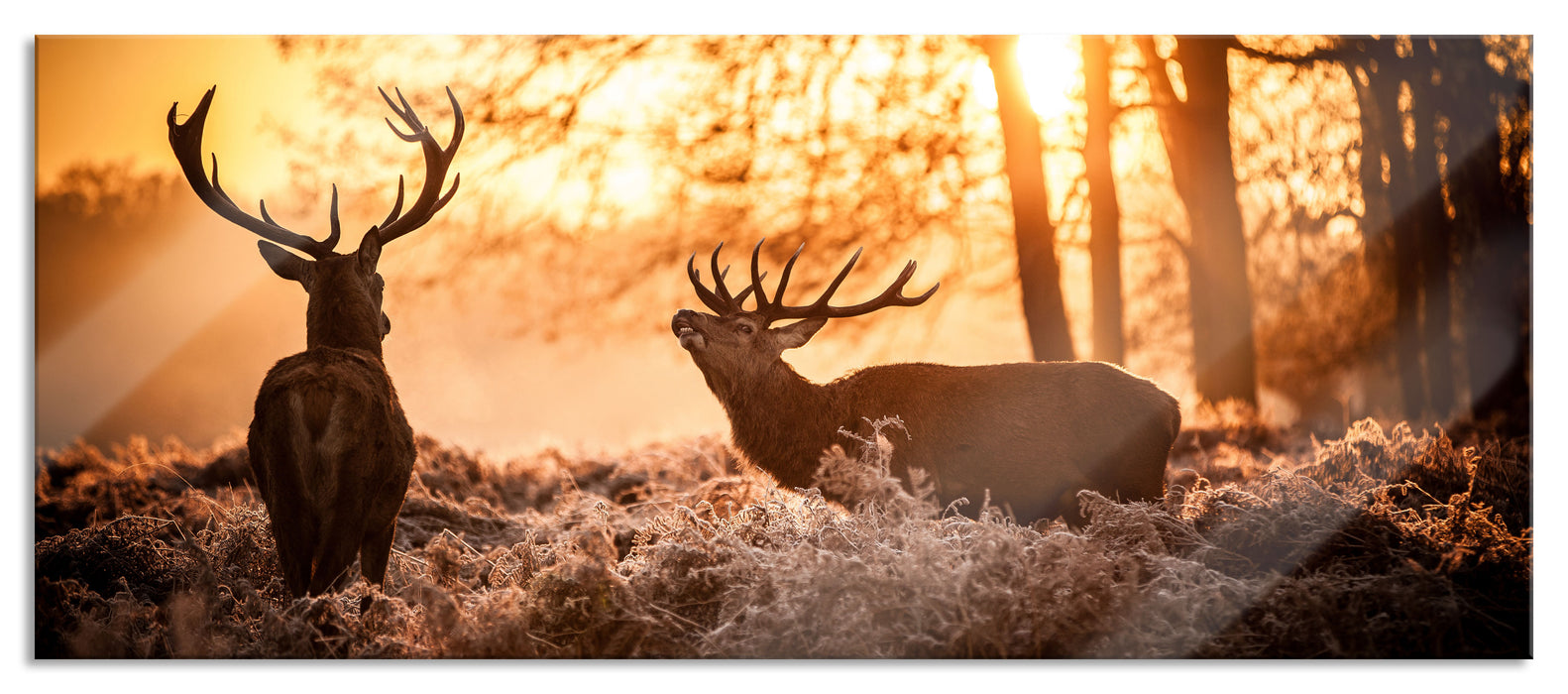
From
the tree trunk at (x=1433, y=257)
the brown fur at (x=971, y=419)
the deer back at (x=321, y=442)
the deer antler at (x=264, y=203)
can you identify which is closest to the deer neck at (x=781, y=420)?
the brown fur at (x=971, y=419)

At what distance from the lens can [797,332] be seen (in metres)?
5.70

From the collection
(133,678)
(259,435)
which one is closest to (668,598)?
(259,435)

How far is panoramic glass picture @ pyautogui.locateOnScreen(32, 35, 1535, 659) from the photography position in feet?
14.2

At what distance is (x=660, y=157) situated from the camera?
743 cm

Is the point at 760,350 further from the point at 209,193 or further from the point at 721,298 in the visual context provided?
the point at 209,193

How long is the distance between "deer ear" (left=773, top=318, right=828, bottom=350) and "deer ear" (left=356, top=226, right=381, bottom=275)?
199 centimetres

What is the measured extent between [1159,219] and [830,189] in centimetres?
405

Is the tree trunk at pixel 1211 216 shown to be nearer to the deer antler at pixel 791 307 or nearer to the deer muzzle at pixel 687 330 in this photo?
the deer antler at pixel 791 307

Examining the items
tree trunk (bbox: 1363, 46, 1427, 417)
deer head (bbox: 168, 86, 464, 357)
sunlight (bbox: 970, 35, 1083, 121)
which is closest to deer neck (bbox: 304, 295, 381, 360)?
deer head (bbox: 168, 86, 464, 357)

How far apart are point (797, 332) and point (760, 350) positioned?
213 millimetres

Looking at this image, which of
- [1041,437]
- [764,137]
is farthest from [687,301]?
[1041,437]

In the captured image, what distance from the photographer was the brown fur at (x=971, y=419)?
210 inches

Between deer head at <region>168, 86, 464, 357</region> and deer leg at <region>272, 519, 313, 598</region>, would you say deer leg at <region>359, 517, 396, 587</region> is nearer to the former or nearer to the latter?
deer leg at <region>272, 519, 313, 598</region>

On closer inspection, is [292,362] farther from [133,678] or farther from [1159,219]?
[1159,219]
